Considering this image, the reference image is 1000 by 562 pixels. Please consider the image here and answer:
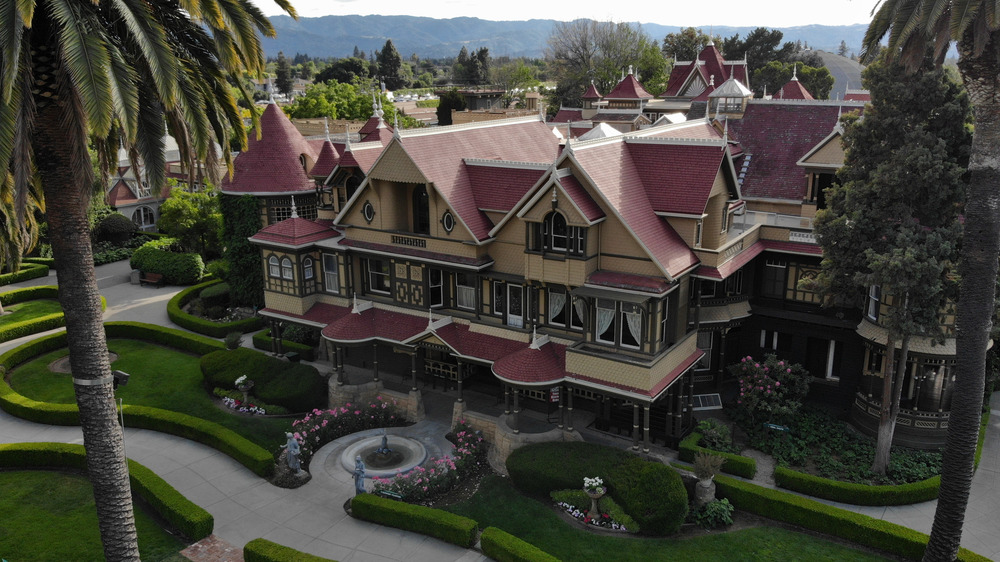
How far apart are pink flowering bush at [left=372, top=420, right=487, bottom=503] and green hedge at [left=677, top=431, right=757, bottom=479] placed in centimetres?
824

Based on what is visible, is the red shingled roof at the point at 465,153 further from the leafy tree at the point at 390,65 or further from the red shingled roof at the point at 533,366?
the leafy tree at the point at 390,65

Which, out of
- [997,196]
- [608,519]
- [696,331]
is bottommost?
[608,519]

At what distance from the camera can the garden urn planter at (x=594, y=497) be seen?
2641 cm

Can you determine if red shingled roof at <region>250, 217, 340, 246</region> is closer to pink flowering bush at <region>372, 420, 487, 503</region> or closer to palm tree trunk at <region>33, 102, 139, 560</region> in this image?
pink flowering bush at <region>372, 420, 487, 503</region>

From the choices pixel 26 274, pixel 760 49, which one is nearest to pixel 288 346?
pixel 26 274

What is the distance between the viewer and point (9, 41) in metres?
14.8

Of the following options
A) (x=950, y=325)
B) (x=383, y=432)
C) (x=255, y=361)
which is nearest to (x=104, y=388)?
(x=383, y=432)

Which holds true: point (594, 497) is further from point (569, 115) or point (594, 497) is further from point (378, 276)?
point (569, 115)

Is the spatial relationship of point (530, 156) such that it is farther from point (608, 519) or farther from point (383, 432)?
point (608, 519)

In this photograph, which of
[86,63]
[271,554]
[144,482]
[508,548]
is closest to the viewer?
[86,63]

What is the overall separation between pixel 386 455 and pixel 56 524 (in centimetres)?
1209

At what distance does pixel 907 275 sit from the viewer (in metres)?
26.5

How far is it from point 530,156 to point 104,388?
25.2 m

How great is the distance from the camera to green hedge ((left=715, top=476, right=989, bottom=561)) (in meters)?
24.3
